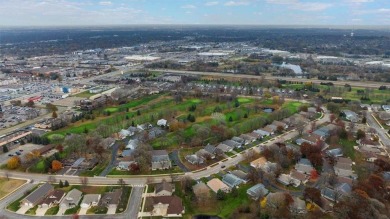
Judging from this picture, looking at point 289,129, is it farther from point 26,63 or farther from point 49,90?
point 26,63

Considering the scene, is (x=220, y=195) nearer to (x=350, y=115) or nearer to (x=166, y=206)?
(x=166, y=206)

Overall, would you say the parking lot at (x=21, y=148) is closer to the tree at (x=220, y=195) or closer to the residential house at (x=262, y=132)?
the tree at (x=220, y=195)

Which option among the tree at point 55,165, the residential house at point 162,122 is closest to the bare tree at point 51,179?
the tree at point 55,165

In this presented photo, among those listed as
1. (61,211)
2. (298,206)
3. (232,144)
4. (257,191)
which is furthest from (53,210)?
(232,144)

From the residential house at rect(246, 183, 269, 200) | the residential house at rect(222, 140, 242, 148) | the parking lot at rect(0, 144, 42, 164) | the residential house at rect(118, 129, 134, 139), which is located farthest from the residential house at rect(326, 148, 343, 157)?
the parking lot at rect(0, 144, 42, 164)

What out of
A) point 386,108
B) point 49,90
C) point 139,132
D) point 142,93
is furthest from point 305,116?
point 49,90

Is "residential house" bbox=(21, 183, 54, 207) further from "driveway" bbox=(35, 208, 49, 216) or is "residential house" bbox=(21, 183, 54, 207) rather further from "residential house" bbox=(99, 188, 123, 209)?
"residential house" bbox=(99, 188, 123, 209)
